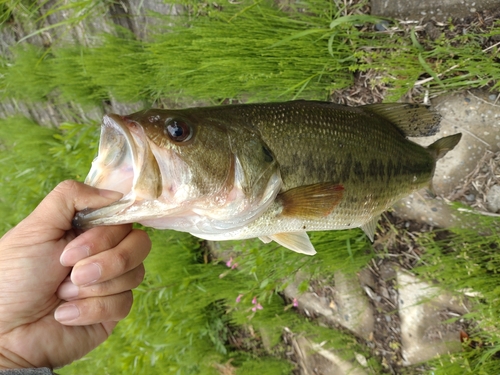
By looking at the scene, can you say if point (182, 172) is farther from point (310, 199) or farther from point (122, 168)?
point (310, 199)

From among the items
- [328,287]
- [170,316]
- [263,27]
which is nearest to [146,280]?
[170,316]

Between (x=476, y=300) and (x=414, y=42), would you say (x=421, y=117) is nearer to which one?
(x=414, y=42)

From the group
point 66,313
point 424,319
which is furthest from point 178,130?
point 424,319

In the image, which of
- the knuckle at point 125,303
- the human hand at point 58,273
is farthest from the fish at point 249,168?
the knuckle at point 125,303

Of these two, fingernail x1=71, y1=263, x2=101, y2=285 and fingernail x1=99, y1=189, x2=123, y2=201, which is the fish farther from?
fingernail x1=71, y1=263, x2=101, y2=285

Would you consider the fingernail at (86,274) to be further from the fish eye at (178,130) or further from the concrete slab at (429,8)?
the concrete slab at (429,8)

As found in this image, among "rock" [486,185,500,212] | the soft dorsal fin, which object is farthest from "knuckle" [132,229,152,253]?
"rock" [486,185,500,212]
